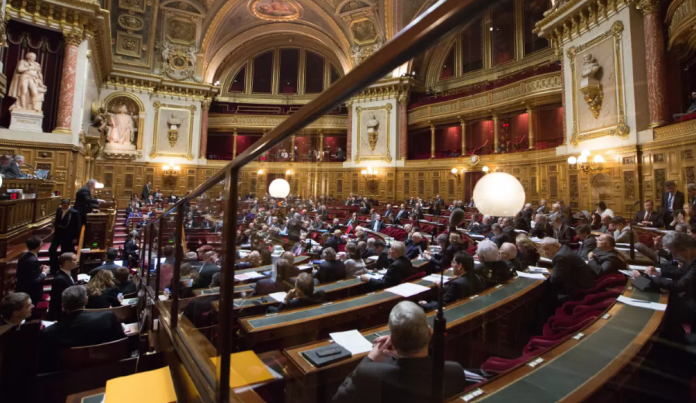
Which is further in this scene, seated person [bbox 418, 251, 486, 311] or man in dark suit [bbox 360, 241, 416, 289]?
man in dark suit [bbox 360, 241, 416, 289]

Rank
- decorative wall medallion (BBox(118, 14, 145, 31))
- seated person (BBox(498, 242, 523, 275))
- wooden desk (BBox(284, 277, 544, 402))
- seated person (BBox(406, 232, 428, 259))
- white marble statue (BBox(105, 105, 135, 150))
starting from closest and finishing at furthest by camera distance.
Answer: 1. wooden desk (BBox(284, 277, 544, 402))
2. seated person (BBox(498, 242, 523, 275))
3. seated person (BBox(406, 232, 428, 259))
4. decorative wall medallion (BBox(118, 14, 145, 31))
5. white marble statue (BBox(105, 105, 135, 150))

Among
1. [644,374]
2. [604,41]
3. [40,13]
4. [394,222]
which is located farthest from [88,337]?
[40,13]

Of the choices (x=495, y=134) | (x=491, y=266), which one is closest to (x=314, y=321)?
(x=495, y=134)

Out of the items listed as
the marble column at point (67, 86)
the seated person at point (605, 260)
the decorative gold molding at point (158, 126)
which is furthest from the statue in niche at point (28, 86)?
the seated person at point (605, 260)

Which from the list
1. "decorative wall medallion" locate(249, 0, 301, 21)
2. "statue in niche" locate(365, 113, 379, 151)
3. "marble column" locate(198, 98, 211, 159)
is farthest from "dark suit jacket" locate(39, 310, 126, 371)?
"decorative wall medallion" locate(249, 0, 301, 21)

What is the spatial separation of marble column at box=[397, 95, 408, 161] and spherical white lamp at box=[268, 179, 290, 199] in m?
15.0

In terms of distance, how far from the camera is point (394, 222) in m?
9.44

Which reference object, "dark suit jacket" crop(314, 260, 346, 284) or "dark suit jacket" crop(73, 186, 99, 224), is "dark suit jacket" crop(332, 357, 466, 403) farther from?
"dark suit jacket" crop(73, 186, 99, 224)

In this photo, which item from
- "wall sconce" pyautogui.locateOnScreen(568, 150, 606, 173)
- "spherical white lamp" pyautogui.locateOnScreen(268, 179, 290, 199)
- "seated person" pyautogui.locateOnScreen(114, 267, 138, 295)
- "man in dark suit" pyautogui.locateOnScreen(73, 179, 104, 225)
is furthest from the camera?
"man in dark suit" pyautogui.locateOnScreen(73, 179, 104, 225)

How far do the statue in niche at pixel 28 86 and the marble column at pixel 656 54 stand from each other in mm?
13453

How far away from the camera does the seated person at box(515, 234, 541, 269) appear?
12.7 feet

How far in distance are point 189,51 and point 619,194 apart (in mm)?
20002

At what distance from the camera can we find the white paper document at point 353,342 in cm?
182

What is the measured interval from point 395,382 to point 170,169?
60.0ft
